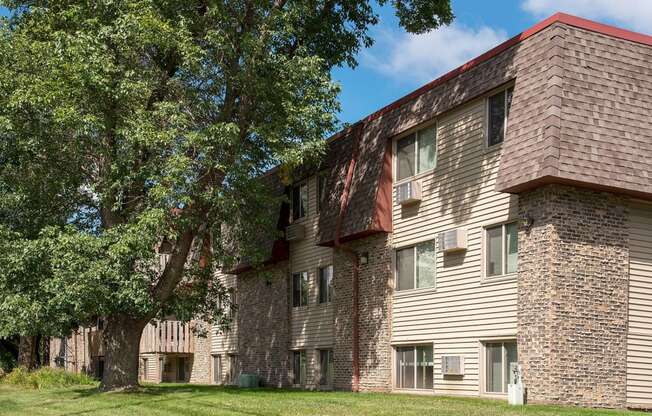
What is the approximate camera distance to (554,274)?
1630cm

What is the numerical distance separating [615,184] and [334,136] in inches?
424

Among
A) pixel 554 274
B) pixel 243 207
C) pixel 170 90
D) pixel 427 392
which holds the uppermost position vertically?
pixel 170 90

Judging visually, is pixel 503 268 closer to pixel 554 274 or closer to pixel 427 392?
pixel 554 274

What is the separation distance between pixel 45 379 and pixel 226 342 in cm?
798

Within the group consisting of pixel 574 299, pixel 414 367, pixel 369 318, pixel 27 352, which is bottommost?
pixel 27 352

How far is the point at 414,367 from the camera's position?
21250 millimetres

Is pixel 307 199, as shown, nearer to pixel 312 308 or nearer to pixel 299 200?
pixel 299 200

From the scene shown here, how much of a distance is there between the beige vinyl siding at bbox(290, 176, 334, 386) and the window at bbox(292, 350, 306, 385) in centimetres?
33

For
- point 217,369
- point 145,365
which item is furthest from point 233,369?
point 145,365

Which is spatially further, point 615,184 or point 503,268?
point 503,268

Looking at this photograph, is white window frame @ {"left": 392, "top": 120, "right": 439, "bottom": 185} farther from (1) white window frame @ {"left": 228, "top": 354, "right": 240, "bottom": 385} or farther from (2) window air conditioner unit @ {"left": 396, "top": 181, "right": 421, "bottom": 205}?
(1) white window frame @ {"left": 228, "top": 354, "right": 240, "bottom": 385}

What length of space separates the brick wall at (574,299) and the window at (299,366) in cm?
1161

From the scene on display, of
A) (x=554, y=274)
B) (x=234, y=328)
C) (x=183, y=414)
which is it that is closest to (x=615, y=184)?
(x=554, y=274)

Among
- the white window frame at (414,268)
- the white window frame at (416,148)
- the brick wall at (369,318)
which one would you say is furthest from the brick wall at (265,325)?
the white window frame at (416,148)
